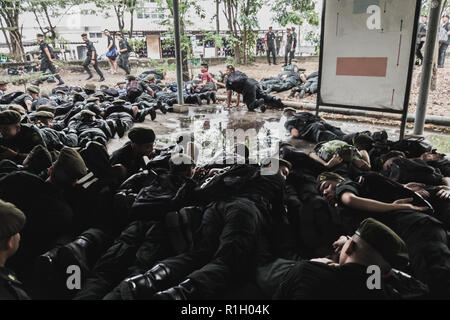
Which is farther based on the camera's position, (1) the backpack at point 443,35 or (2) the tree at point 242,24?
(2) the tree at point 242,24

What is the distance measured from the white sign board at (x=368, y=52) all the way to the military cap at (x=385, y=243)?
3.42 meters

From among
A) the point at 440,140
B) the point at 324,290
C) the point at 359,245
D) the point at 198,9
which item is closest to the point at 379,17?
the point at 440,140

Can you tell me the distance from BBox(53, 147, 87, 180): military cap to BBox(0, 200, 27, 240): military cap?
0.83m

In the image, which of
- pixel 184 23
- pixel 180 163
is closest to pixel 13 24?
pixel 184 23

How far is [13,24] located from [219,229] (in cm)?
1782

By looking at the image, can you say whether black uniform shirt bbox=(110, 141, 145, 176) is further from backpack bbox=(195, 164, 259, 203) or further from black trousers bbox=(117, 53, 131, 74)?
black trousers bbox=(117, 53, 131, 74)

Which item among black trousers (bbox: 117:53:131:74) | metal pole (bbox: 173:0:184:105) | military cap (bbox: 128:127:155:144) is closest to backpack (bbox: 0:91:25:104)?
metal pole (bbox: 173:0:184:105)

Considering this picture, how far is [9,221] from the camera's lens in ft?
5.78

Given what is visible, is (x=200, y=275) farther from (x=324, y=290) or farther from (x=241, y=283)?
(x=324, y=290)

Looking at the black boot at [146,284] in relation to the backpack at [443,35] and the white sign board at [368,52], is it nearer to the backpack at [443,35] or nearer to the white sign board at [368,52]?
the white sign board at [368,52]

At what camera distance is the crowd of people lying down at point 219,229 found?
6.00 ft

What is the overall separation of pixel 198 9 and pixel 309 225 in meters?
13.2

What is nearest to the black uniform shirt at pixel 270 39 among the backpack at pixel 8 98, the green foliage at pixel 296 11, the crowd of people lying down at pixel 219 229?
the green foliage at pixel 296 11
